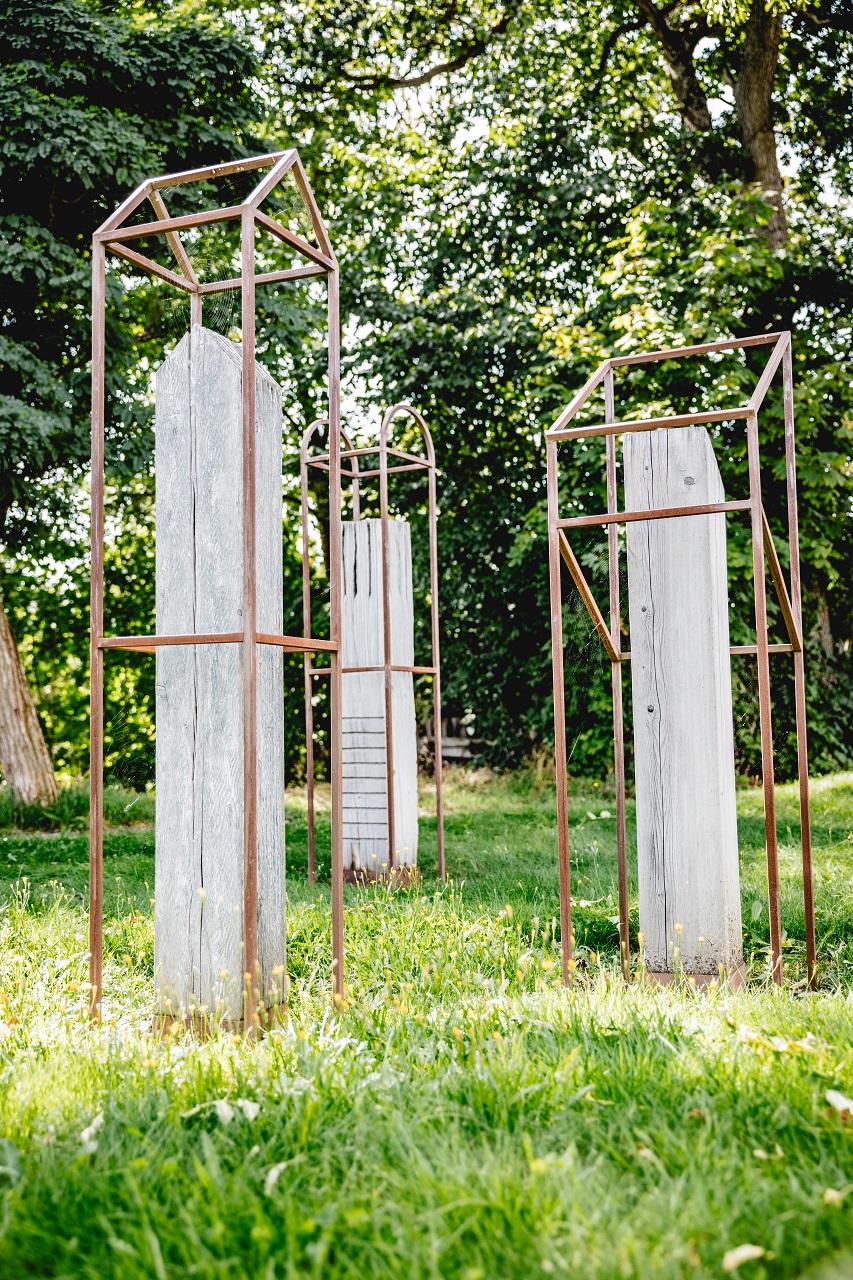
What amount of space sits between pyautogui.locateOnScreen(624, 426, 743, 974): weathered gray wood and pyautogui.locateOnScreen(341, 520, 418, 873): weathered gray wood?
2.54 m

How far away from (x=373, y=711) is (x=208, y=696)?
3147mm

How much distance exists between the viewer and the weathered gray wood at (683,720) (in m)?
3.49

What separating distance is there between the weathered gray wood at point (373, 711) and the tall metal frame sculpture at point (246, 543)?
2787 mm

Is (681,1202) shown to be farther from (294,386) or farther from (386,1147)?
(294,386)

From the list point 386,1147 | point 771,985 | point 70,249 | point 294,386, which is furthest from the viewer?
point 294,386

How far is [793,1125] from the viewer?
78.3 inches

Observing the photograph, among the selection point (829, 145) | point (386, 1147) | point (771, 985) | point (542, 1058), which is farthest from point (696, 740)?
point (829, 145)

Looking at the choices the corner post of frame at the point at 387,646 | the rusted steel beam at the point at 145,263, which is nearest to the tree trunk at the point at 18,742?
the corner post of frame at the point at 387,646

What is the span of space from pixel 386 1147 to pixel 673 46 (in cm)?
1339

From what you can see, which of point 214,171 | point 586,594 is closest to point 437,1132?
point 586,594

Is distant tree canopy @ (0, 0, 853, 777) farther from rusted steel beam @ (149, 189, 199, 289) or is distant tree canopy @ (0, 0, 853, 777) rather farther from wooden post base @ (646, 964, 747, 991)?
wooden post base @ (646, 964, 747, 991)

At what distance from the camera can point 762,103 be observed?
11508 mm

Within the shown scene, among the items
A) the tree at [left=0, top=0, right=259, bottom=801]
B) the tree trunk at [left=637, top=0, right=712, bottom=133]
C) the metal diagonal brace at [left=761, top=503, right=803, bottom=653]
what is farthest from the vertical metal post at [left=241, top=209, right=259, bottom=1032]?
the tree trunk at [left=637, top=0, right=712, bottom=133]

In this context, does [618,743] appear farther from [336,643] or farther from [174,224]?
[174,224]
